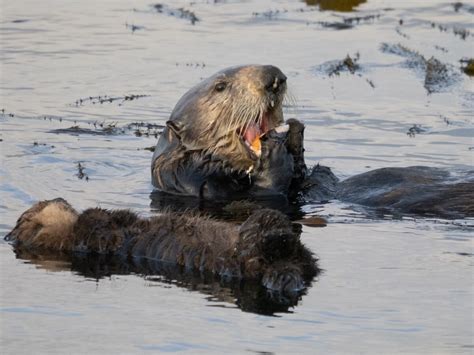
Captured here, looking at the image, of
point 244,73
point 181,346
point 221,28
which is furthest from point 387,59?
point 181,346

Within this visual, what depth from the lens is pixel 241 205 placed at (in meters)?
8.90

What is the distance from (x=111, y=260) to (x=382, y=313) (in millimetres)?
1746

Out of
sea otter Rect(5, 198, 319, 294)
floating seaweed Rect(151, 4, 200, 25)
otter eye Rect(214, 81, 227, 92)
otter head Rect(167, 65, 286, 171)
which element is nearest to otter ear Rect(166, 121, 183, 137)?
otter head Rect(167, 65, 286, 171)

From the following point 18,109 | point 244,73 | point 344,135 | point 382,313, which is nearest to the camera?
point 382,313

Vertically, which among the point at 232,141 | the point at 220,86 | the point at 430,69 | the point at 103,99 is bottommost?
the point at 103,99

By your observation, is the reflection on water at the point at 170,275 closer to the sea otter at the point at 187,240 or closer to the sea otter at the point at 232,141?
the sea otter at the point at 187,240

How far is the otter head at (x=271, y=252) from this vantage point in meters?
6.67

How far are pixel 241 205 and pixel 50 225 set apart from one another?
166cm

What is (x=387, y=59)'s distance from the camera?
1427 cm

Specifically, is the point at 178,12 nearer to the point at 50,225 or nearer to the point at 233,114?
the point at 233,114

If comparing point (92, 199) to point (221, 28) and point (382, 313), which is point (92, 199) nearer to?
point (382, 313)

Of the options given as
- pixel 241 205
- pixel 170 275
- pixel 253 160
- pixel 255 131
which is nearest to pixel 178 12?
pixel 255 131

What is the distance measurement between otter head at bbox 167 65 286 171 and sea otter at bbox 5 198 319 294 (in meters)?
1.76

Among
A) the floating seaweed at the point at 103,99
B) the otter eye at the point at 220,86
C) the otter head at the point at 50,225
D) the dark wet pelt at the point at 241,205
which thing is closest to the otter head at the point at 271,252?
the dark wet pelt at the point at 241,205
